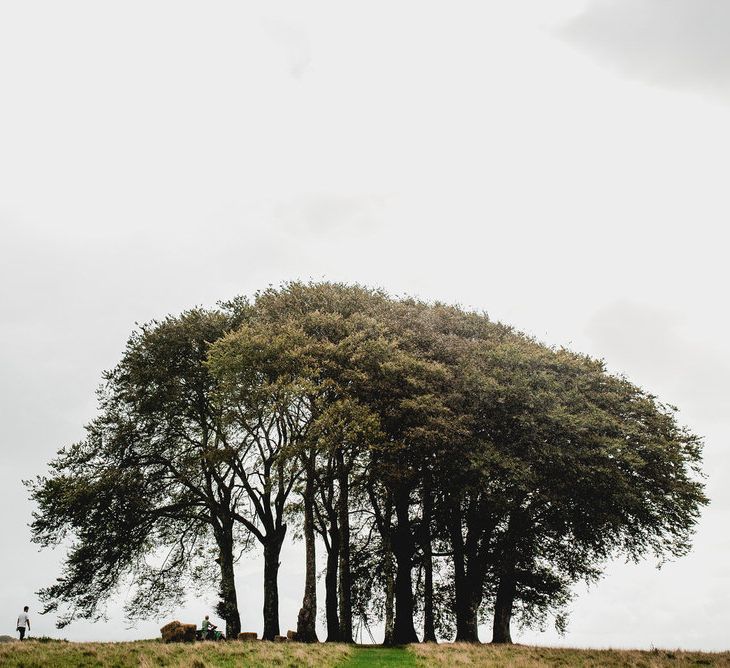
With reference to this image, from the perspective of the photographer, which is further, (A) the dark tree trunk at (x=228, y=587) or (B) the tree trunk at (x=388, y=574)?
(A) the dark tree trunk at (x=228, y=587)

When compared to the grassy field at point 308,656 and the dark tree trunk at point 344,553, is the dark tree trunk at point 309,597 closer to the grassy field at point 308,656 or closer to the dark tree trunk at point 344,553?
the dark tree trunk at point 344,553

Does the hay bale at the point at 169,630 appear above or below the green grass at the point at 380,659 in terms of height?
above

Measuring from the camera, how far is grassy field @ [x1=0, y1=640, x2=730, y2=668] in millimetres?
19562

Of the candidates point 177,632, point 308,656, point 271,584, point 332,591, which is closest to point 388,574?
point 332,591

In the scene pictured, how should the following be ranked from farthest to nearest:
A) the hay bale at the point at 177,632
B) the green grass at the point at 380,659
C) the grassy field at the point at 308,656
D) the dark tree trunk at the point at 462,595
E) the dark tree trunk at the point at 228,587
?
1. the dark tree trunk at the point at 228,587
2. the dark tree trunk at the point at 462,595
3. the hay bale at the point at 177,632
4. the green grass at the point at 380,659
5. the grassy field at the point at 308,656

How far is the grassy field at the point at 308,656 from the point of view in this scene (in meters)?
19.6

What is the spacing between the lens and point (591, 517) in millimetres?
34000

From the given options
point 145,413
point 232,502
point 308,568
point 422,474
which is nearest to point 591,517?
point 422,474

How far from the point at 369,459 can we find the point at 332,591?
7.73 meters

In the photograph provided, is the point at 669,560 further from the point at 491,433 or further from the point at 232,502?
the point at 232,502

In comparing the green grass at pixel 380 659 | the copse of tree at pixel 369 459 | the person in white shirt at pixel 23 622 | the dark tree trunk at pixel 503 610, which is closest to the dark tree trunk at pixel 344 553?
the copse of tree at pixel 369 459

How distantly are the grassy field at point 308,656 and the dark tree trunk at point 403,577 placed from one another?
231 inches

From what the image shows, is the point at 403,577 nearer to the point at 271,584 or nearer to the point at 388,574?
the point at 388,574

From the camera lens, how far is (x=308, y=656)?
22.8 meters
